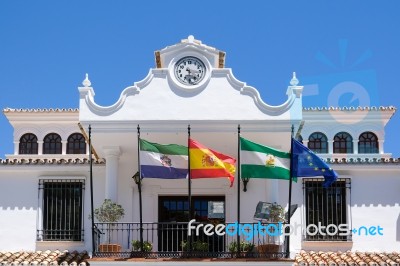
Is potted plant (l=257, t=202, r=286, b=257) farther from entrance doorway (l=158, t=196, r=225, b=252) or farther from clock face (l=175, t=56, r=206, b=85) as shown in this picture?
clock face (l=175, t=56, r=206, b=85)

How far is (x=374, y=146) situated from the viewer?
35156 millimetres

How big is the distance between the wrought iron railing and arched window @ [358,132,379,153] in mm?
11775

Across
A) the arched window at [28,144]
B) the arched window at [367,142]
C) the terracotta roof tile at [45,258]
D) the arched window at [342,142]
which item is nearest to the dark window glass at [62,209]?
the terracotta roof tile at [45,258]

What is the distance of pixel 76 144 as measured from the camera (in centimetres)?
3425

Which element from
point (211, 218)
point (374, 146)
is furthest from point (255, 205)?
point (374, 146)

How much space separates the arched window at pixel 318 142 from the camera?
114 feet

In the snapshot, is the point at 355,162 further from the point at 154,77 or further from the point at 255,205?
the point at 154,77

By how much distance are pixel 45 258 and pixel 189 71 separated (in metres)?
6.61

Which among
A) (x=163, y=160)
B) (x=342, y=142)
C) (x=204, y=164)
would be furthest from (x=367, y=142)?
(x=163, y=160)

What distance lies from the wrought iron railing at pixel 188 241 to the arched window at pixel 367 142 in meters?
11.8

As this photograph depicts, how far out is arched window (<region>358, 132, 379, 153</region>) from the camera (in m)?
35.2

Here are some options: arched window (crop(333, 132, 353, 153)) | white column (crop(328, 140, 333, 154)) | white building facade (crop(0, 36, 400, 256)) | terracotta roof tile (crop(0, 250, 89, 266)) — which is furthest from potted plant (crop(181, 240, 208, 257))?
arched window (crop(333, 132, 353, 153))

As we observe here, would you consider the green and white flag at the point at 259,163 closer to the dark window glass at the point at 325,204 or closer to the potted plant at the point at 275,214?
the potted plant at the point at 275,214

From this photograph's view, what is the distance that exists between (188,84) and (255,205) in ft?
14.2
